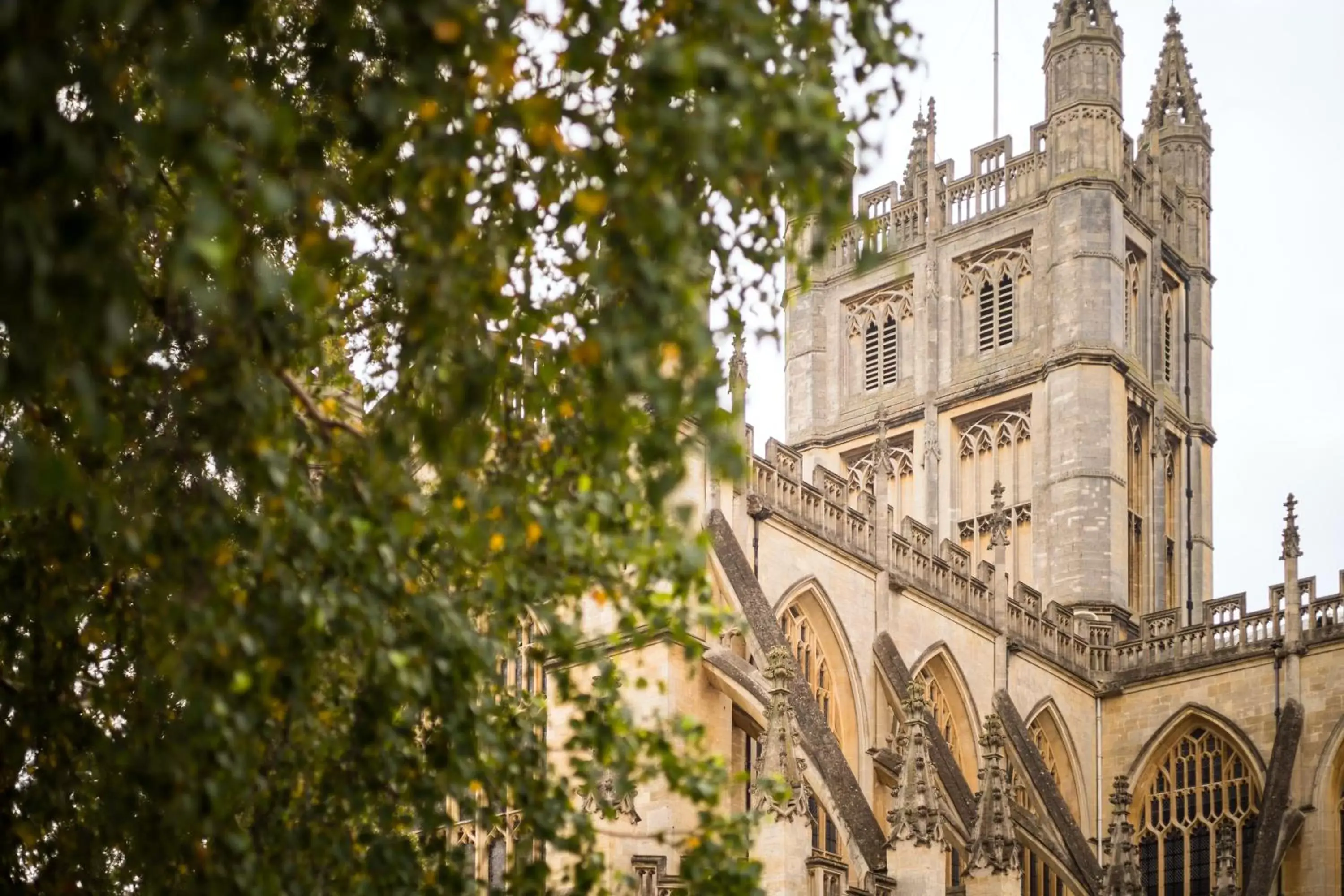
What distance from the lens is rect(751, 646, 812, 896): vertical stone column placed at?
18.8m

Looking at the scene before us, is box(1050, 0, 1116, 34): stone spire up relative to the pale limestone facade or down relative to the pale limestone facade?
up

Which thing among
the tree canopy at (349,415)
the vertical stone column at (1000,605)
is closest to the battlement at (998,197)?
the vertical stone column at (1000,605)

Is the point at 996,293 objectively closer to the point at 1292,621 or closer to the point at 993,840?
the point at 1292,621

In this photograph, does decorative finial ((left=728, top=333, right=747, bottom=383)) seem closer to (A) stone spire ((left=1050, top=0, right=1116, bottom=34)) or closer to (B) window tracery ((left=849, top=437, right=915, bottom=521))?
(B) window tracery ((left=849, top=437, right=915, bottom=521))

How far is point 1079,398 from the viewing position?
32906 mm

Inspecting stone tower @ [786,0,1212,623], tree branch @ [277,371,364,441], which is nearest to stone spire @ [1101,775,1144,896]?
stone tower @ [786,0,1212,623]

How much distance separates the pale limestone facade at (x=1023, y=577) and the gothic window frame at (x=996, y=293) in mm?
52

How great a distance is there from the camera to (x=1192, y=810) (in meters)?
29.3

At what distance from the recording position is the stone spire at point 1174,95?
39.2 metres

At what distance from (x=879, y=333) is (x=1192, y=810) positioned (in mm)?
10972

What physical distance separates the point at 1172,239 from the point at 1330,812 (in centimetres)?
1302

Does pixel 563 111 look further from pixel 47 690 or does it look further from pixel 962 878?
pixel 962 878

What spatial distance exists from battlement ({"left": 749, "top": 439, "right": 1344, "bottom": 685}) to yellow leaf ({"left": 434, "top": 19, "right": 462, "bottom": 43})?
59.3 feet

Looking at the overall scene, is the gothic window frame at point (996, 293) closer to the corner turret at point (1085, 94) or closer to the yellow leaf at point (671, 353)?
the corner turret at point (1085, 94)
